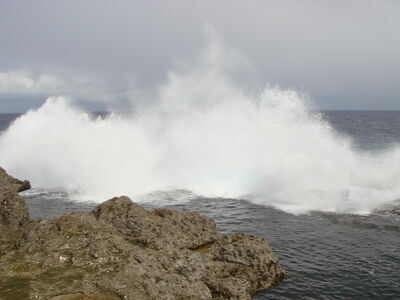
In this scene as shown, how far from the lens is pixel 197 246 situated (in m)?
17.9

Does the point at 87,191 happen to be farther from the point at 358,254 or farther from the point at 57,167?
the point at 358,254

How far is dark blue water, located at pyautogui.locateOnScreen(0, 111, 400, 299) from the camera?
562 inches

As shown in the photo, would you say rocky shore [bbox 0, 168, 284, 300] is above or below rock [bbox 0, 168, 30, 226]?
below

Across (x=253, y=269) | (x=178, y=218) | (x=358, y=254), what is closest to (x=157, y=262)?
(x=253, y=269)

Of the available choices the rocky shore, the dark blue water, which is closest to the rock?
the rocky shore

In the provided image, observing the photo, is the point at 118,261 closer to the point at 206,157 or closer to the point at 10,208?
the point at 10,208

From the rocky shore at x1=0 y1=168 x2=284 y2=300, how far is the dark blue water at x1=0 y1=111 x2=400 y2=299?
5.25ft

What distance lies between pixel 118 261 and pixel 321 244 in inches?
443

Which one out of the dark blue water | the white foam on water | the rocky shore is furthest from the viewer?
the white foam on water

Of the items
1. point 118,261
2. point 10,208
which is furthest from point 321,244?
point 10,208

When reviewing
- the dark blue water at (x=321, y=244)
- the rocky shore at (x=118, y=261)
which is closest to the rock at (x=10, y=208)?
the rocky shore at (x=118, y=261)

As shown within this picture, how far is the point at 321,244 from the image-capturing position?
18891 millimetres

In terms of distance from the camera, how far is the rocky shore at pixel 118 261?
1074 cm

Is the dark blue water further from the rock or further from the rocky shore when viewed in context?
the rock
